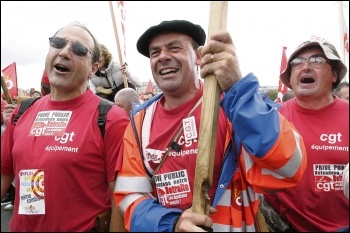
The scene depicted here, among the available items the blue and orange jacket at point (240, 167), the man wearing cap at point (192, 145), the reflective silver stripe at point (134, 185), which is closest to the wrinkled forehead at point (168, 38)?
the man wearing cap at point (192, 145)

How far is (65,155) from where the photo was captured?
2.00 meters

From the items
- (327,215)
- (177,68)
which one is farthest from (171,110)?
(327,215)

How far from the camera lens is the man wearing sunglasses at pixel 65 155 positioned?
6.56ft

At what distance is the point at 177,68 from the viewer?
2.07m

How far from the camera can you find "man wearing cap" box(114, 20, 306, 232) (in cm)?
145

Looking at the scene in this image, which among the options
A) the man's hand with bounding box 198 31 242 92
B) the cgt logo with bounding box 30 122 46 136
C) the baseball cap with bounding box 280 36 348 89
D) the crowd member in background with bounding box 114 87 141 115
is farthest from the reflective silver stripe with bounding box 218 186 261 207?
the crowd member in background with bounding box 114 87 141 115

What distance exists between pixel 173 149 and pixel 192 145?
10 centimetres

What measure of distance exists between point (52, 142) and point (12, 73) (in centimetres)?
568

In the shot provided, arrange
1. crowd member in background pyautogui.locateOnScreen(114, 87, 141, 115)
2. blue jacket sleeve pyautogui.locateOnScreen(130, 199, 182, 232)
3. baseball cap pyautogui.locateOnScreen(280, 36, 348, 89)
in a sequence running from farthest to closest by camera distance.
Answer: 1. crowd member in background pyautogui.locateOnScreen(114, 87, 141, 115)
2. baseball cap pyautogui.locateOnScreen(280, 36, 348, 89)
3. blue jacket sleeve pyautogui.locateOnScreen(130, 199, 182, 232)

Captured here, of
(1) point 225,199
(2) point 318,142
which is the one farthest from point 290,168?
(2) point 318,142

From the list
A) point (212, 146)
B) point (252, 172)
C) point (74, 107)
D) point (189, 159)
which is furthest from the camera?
point (74, 107)

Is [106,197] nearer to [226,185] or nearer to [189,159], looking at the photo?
[189,159]

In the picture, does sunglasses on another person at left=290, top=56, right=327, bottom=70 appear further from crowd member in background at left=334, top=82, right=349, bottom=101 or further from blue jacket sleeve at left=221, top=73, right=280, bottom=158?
blue jacket sleeve at left=221, top=73, right=280, bottom=158

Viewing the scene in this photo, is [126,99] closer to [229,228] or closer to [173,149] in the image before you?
[173,149]
